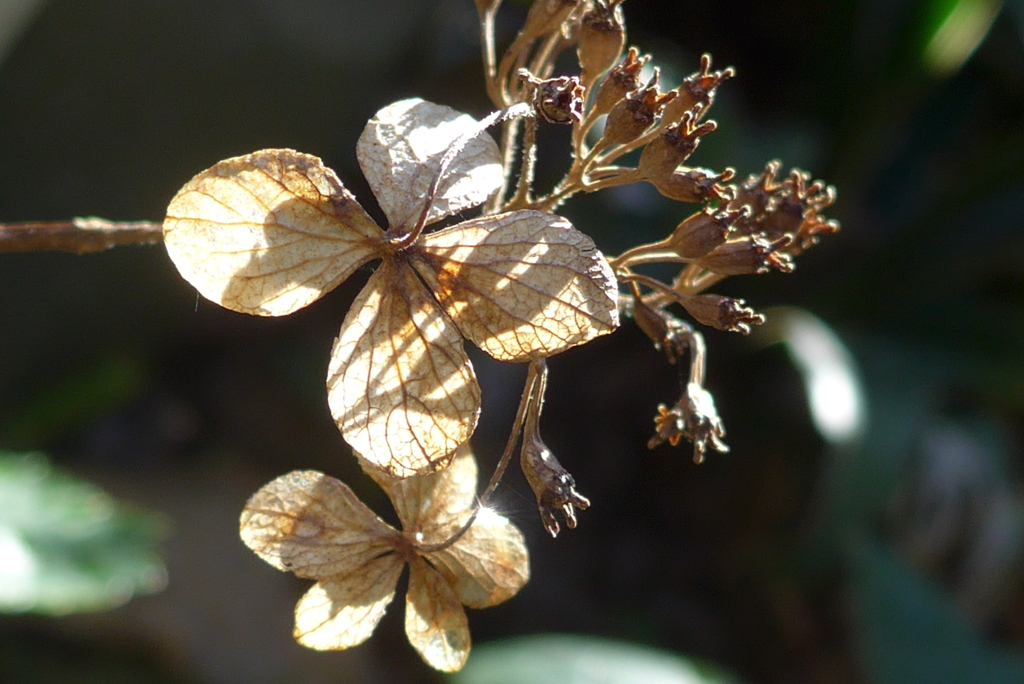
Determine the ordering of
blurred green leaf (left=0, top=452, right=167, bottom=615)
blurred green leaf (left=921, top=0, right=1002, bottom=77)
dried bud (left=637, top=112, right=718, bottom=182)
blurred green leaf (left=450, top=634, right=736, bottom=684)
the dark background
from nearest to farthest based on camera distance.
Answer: dried bud (left=637, top=112, right=718, bottom=182) → blurred green leaf (left=0, top=452, right=167, bottom=615) → blurred green leaf (left=450, top=634, right=736, bottom=684) → the dark background → blurred green leaf (left=921, top=0, right=1002, bottom=77)

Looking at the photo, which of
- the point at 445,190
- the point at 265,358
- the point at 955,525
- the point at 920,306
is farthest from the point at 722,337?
the point at 445,190

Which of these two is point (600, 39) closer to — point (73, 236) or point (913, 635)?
point (73, 236)

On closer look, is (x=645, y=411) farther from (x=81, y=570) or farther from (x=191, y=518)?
(x=81, y=570)

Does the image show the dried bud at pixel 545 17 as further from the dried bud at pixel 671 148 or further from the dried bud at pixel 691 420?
the dried bud at pixel 691 420

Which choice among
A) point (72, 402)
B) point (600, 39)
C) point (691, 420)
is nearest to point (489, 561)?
point (691, 420)

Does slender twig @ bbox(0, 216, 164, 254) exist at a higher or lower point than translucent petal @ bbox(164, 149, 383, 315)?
lower

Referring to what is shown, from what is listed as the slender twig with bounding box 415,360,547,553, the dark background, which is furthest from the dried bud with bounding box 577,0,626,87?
the dark background

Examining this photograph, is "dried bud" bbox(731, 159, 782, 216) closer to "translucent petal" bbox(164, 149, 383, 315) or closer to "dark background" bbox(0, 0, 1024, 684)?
"translucent petal" bbox(164, 149, 383, 315)
